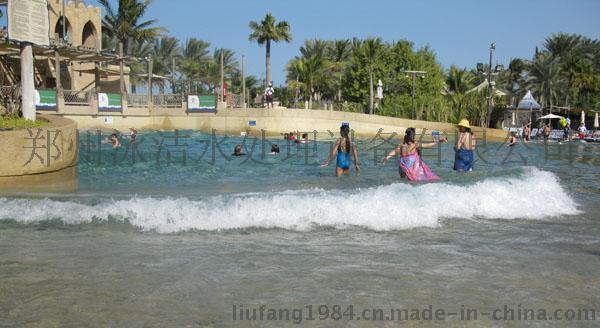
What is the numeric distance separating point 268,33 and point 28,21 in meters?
40.9

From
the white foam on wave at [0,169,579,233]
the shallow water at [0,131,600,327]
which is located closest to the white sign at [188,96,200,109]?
the shallow water at [0,131,600,327]

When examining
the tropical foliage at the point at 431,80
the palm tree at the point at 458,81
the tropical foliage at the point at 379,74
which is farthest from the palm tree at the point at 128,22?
the palm tree at the point at 458,81

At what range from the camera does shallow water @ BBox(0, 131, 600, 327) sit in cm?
414

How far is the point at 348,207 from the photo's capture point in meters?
7.79

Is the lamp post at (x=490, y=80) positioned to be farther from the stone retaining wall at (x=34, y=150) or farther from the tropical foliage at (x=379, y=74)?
the stone retaining wall at (x=34, y=150)

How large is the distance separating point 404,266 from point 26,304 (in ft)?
11.0

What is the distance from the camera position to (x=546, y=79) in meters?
63.1

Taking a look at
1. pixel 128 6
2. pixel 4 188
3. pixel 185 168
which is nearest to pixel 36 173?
pixel 4 188

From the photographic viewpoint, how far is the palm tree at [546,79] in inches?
2459

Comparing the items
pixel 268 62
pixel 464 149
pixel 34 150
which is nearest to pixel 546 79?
pixel 268 62

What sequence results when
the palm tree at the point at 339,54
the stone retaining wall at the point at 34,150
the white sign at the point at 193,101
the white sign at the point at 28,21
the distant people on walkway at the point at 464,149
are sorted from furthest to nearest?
the palm tree at the point at 339,54 → the white sign at the point at 193,101 → the distant people on walkway at the point at 464,149 → the white sign at the point at 28,21 → the stone retaining wall at the point at 34,150

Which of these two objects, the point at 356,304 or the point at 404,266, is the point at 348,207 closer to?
the point at 404,266

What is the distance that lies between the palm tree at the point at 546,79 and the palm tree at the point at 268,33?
105 feet

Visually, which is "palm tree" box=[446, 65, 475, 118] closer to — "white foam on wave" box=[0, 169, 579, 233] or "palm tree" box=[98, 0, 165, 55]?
"palm tree" box=[98, 0, 165, 55]
